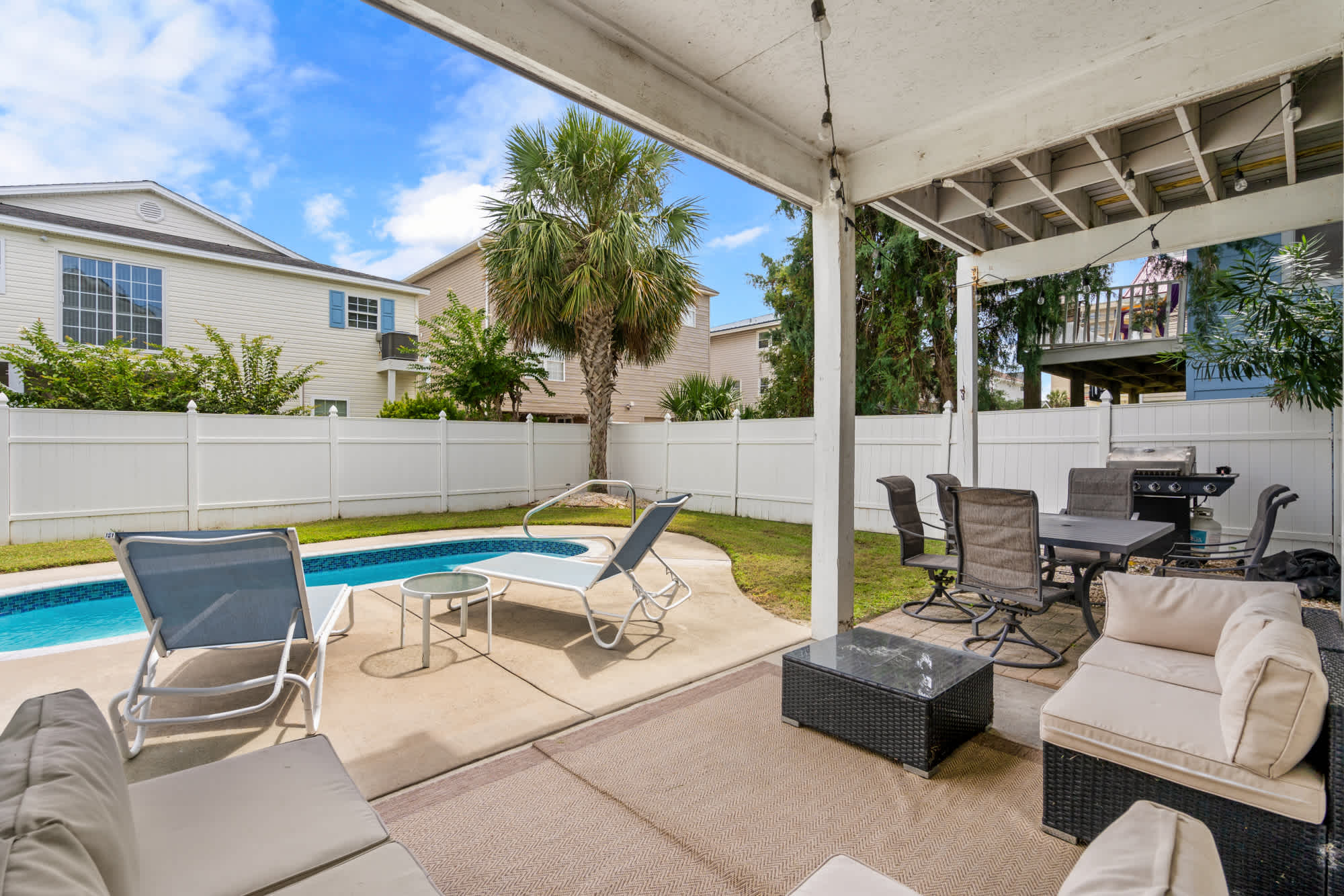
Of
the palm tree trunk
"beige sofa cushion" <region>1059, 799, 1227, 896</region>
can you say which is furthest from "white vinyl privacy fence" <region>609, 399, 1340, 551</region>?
"beige sofa cushion" <region>1059, 799, 1227, 896</region>

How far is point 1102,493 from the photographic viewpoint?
5434 mm

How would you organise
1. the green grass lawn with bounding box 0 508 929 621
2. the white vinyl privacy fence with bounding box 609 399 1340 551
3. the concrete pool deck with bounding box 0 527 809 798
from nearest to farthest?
the concrete pool deck with bounding box 0 527 809 798, the green grass lawn with bounding box 0 508 929 621, the white vinyl privacy fence with bounding box 609 399 1340 551

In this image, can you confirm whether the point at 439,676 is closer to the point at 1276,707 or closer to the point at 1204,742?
the point at 1204,742

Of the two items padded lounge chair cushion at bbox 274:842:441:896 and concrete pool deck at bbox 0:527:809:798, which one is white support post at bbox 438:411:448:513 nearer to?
concrete pool deck at bbox 0:527:809:798

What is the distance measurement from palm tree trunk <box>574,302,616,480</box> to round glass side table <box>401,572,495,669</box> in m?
6.88

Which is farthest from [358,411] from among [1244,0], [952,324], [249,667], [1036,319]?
[1244,0]

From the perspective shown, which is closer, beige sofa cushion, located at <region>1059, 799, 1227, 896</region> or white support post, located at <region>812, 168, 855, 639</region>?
beige sofa cushion, located at <region>1059, 799, 1227, 896</region>

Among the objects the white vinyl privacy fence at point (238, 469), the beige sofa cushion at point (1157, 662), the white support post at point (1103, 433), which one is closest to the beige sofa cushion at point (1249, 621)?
the beige sofa cushion at point (1157, 662)

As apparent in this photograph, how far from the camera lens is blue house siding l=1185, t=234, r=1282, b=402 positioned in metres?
7.79

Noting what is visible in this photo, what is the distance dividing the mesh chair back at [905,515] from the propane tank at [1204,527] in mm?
3042

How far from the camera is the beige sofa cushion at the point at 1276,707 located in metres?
1.61

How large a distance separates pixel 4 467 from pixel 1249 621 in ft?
35.2

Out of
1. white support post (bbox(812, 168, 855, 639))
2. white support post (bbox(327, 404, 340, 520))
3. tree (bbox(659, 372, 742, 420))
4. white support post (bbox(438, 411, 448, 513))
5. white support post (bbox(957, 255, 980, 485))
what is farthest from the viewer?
tree (bbox(659, 372, 742, 420))

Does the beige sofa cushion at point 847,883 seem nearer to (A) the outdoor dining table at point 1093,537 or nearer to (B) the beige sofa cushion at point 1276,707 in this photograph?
(B) the beige sofa cushion at point 1276,707
